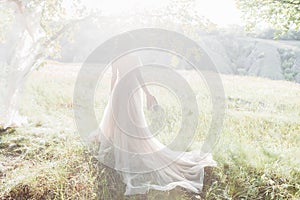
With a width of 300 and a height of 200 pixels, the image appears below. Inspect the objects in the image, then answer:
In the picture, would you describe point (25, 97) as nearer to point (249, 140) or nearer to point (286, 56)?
point (249, 140)

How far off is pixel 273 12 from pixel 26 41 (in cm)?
755

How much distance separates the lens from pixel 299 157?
5.35m

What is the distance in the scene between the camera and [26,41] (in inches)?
293

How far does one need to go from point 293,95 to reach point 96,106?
9.12 m

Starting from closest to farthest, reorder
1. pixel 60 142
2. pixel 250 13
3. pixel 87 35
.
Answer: pixel 60 142 → pixel 250 13 → pixel 87 35

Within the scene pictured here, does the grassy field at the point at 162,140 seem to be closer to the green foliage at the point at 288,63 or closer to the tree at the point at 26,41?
the tree at the point at 26,41

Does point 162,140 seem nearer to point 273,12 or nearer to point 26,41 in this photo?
point 26,41

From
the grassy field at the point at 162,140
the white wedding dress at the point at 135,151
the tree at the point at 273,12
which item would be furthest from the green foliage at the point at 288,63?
the white wedding dress at the point at 135,151

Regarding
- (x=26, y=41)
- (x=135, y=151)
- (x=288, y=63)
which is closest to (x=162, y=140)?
(x=135, y=151)

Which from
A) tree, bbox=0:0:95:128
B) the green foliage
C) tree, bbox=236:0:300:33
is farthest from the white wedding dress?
the green foliage

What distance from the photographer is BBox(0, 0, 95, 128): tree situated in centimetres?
708

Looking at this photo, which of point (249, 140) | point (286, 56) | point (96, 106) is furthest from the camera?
point (286, 56)

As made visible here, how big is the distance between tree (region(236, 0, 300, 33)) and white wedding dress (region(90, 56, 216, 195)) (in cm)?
508

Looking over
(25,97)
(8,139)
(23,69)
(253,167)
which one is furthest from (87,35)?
(253,167)
